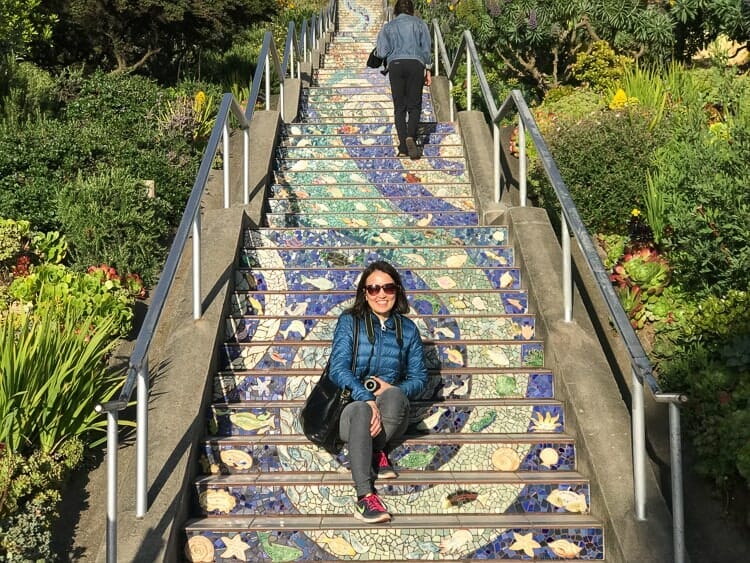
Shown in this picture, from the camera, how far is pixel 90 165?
773cm

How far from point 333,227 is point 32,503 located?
3219 millimetres

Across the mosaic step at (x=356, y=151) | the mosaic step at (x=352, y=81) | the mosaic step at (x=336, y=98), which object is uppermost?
the mosaic step at (x=352, y=81)

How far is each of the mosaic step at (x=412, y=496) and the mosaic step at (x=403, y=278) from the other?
175 cm

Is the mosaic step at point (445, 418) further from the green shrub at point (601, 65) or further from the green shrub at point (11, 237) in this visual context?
the green shrub at point (601, 65)

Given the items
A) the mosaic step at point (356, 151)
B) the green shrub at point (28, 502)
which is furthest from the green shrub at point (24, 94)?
the green shrub at point (28, 502)

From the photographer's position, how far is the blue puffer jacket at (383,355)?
4.36 metres

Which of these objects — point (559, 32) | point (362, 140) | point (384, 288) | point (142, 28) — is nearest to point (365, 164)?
point (362, 140)

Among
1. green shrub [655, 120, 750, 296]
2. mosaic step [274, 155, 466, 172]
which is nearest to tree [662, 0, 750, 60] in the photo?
green shrub [655, 120, 750, 296]

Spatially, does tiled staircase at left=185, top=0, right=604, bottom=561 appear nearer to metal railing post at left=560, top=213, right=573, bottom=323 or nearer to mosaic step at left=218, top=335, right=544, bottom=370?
mosaic step at left=218, top=335, right=544, bottom=370

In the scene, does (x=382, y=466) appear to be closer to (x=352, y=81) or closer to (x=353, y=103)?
(x=353, y=103)

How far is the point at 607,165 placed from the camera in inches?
265

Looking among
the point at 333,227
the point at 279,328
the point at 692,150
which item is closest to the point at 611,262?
the point at 692,150

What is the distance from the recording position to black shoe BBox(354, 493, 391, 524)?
13.1 feet

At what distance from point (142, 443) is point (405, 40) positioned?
5.14m
